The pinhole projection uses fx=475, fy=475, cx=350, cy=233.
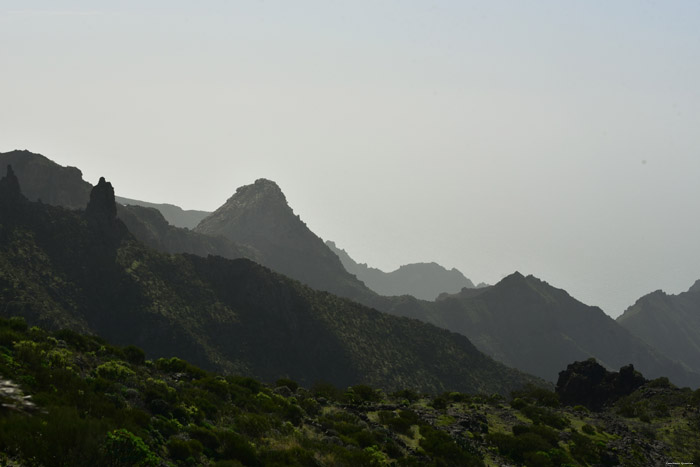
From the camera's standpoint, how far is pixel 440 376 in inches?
4897

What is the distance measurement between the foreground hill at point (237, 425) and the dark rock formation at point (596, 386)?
→ 2693 cm

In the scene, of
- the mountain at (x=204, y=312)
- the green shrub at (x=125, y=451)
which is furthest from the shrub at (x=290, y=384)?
the mountain at (x=204, y=312)

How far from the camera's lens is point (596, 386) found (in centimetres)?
7494

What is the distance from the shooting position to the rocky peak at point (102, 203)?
128500 millimetres

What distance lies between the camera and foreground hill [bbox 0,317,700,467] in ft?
46.9

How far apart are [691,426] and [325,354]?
9729cm

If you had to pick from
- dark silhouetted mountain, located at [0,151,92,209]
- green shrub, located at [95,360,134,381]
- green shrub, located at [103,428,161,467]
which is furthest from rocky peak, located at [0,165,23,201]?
green shrub, located at [103,428,161,467]

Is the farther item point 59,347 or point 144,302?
point 144,302

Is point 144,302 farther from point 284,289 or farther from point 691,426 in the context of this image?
point 691,426

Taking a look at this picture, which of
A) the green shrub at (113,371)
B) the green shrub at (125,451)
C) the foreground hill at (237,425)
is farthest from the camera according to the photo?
the green shrub at (113,371)

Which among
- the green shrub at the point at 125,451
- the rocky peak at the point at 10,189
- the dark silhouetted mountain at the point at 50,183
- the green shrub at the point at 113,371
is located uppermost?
the dark silhouetted mountain at the point at 50,183

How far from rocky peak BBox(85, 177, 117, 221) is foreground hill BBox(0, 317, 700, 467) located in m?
106

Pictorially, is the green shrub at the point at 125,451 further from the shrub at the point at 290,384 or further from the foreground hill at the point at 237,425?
the shrub at the point at 290,384

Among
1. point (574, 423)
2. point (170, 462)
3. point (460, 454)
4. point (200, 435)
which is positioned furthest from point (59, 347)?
point (574, 423)
